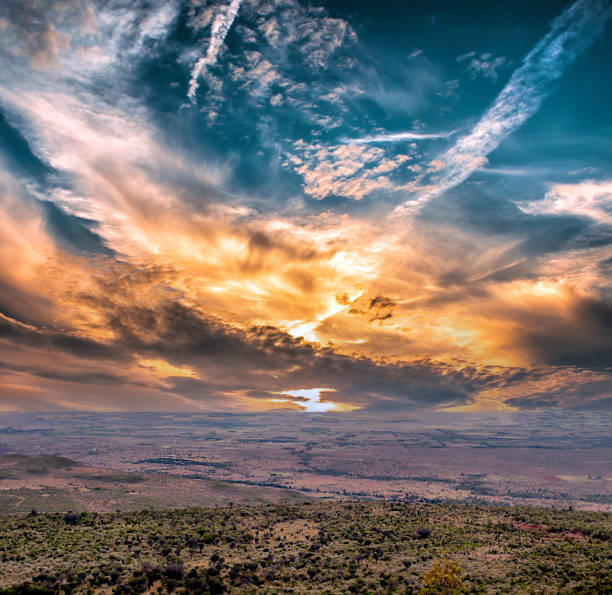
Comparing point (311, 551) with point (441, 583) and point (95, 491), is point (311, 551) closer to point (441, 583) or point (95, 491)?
point (441, 583)

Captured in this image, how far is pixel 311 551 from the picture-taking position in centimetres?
3319

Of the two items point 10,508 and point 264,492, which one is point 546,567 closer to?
point 10,508

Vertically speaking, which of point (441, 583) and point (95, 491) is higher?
point (441, 583)

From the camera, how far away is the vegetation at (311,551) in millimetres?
25578

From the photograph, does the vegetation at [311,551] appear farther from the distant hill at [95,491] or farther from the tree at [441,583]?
the distant hill at [95,491]

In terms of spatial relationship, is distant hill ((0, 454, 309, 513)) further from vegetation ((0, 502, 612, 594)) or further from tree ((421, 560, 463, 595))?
tree ((421, 560, 463, 595))

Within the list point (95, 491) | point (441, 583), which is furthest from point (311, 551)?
point (95, 491)

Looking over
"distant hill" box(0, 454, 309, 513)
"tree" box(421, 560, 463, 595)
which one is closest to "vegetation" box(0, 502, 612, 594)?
"tree" box(421, 560, 463, 595)

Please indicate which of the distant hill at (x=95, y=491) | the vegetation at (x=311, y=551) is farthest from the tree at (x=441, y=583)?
the distant hill at (x=95, y=491)

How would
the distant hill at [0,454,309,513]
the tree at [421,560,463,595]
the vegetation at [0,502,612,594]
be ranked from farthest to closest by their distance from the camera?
the distant hill at [0,454,309,513], the vegetation at [0,502,612,594], the tree at [421,560,463,595]

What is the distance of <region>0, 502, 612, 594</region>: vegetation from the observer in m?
25.6

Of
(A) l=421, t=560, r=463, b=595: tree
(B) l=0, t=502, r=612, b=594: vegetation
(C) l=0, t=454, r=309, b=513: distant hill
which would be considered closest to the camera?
(A) l=421, t=560, r=463, b=595: tree

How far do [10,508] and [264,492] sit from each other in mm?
62290

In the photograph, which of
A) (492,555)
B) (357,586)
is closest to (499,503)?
(492,555)
